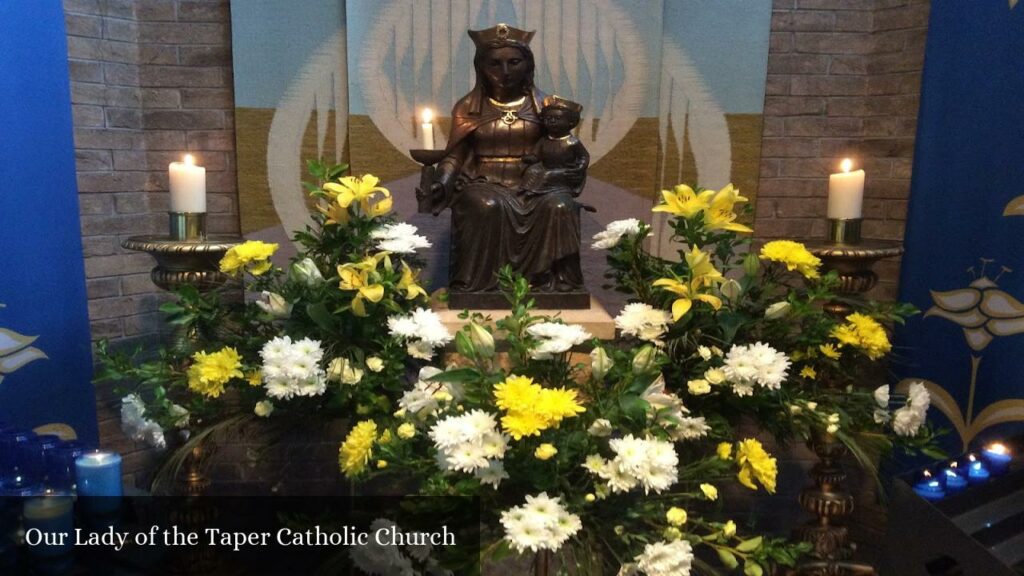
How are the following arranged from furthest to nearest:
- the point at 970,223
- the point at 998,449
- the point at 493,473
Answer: the point at 970,223
the point at 998,449
the point at 493,473

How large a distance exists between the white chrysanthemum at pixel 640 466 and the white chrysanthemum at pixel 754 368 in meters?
0.40

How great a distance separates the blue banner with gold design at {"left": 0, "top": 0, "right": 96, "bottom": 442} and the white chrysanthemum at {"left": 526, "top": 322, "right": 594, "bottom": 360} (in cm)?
177

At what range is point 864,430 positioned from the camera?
1.81 metres

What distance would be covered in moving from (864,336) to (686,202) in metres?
0.58

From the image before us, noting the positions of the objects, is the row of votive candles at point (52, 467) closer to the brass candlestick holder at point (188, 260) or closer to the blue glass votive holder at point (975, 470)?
the brass candlestick holder at point (188, 260)

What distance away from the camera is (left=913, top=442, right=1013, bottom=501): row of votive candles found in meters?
1.17

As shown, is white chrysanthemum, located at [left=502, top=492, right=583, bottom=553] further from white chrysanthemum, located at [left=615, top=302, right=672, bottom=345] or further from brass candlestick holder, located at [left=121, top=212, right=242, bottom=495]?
brass candlestick holder, located at [left=121, top=212, right=242, bottom=495]

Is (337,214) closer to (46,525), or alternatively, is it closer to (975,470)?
(46,525)

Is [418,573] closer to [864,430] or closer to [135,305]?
[864,430]

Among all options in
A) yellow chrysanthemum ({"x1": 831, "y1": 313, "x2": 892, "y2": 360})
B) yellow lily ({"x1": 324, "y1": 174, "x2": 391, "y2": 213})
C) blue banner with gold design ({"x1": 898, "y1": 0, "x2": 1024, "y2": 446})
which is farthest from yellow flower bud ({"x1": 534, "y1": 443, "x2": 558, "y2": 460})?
blue banner with gold design ({"x1": 898, "y1": 0, "x2": 1024, "y2": 446})

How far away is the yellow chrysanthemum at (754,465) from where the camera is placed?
134cm

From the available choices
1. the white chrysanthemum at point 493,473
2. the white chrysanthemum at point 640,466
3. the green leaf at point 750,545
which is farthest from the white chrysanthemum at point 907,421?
the white chrysanthemum at point 493,473

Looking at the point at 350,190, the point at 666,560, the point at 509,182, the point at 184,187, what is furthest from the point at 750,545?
the point at 184,187

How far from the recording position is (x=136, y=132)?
8.25 feet
